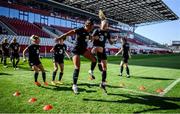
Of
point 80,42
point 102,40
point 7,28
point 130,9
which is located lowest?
point 80,42

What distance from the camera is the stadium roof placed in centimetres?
5558

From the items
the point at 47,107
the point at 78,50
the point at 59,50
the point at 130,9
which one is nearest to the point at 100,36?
the point at 78,50

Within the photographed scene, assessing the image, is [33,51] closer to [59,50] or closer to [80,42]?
[59,50]

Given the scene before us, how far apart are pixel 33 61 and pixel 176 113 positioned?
5.77 meters

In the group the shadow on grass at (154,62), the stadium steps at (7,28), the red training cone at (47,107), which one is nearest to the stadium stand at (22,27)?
the stadium steps at (7,28)

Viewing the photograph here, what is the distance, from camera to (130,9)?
62.9m

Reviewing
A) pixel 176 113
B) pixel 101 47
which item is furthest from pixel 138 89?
pixel 176 113

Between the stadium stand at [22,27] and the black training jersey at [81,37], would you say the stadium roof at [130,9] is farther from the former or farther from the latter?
the black training jersey at [81,37]

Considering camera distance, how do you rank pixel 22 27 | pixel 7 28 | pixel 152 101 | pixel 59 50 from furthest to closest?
pixel 22 27 → pixel 7 28 → pixel 59 50 → pixel 152 101

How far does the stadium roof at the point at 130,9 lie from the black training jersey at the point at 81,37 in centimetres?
4524

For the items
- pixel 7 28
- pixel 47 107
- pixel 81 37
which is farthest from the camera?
pixel 7 28

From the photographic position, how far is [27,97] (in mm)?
7324

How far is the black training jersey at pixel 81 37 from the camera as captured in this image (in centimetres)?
790

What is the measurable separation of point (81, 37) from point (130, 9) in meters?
56.9
